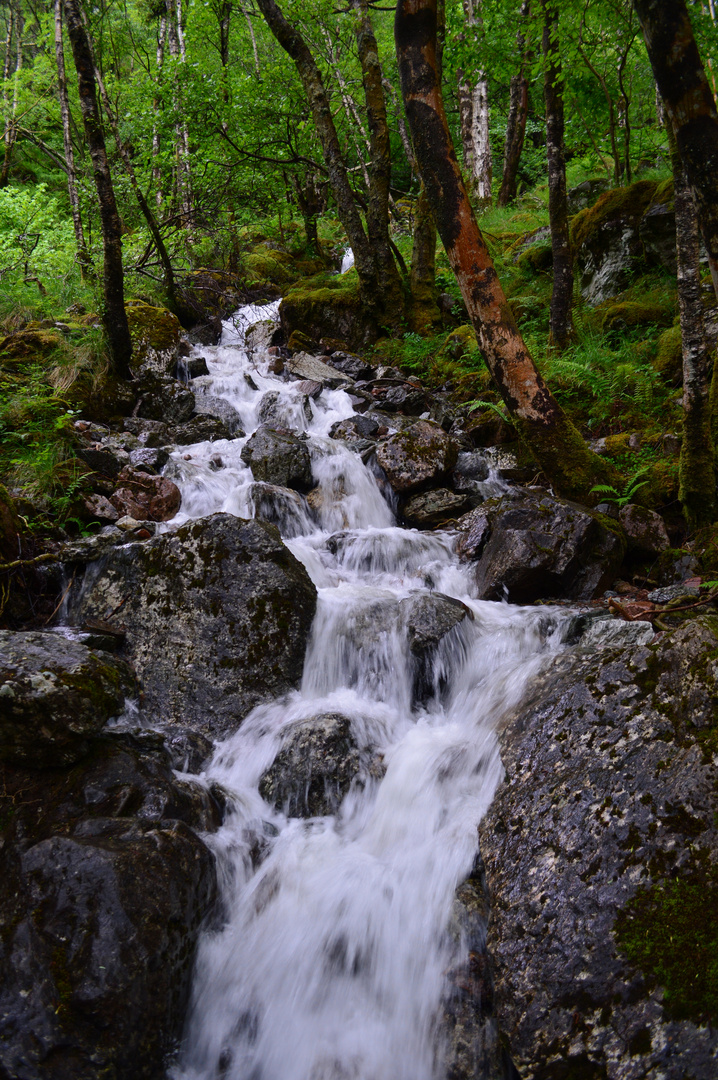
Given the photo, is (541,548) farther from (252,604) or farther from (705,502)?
(252,604)

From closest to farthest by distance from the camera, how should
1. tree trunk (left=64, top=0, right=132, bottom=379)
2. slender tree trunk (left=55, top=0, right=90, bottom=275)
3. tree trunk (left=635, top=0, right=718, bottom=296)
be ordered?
1. tree trunk (left=635, top=0, right=718, bottom=296)
2. tree trunk (left=64, top=0, right=132, bottom=379)
3. slender tree trunk (left=55, top=0, right=90, bottom=275)

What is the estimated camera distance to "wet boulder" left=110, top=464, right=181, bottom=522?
660cm

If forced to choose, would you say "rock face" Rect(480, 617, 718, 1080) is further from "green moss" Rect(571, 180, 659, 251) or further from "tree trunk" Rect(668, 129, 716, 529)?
"green moss" Rect(571, 180, 659, 251)

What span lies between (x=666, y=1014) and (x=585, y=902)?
0.44m

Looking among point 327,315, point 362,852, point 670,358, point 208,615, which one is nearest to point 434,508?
point 208,615

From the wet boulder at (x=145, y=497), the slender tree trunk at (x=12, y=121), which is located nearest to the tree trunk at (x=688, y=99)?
the wet boulder at (x=145, y=497)

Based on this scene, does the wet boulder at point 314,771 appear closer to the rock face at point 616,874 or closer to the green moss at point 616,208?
the rock face at point 616,874

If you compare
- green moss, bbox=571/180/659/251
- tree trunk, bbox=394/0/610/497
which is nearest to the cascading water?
tree trunk, bbox=394/0/610/497

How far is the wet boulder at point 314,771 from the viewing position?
3992 millimetres

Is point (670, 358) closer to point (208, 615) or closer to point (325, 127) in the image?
point (208, 615)

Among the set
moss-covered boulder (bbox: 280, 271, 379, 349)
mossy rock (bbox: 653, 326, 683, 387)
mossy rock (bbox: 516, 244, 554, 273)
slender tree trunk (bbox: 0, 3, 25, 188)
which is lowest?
mossy rock (bbox: 653, 326, 683, 387)

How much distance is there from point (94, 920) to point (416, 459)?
6075mm

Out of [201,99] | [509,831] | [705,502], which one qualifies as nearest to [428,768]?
[509,831]

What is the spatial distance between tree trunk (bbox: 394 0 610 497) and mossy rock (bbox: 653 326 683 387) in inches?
118
